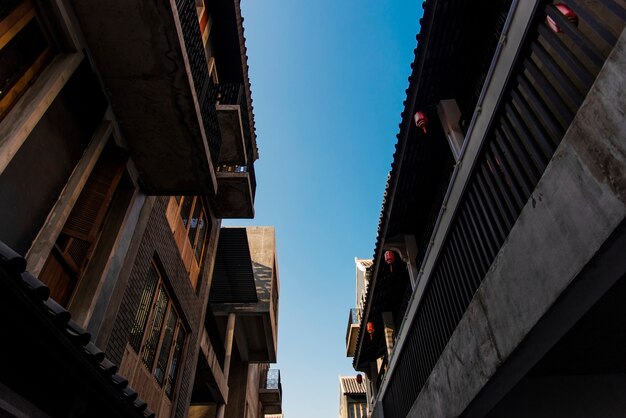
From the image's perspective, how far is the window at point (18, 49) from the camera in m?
4.30

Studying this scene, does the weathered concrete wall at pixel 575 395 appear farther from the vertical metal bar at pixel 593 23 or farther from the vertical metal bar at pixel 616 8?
the vertical metal bar at pixel 616 8

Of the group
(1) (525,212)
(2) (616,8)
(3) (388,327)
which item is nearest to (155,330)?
(3) (388,327)

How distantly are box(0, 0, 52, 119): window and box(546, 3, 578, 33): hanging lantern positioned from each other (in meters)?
5.42

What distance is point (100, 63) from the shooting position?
18.9ft

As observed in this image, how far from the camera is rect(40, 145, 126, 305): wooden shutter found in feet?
17.8

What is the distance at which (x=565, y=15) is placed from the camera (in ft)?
11.6

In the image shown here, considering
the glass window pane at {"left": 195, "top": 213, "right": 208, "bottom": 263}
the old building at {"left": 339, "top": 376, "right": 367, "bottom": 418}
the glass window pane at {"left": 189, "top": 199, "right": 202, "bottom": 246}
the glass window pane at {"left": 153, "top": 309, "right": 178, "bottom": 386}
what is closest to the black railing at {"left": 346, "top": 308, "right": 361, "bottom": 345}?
the glass window pane at {"left": 195, "top": 213, "right": 208, "bottom": 263}

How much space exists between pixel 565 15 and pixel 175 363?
978 cm

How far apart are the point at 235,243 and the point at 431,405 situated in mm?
10435

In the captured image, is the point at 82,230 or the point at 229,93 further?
the point at 229,93

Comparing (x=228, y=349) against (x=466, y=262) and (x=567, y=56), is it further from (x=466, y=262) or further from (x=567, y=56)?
(x=567, y=56)

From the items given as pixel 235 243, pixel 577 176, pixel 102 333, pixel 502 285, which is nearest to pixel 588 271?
pixel 577 176

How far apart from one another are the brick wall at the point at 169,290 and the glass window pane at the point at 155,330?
334 mm

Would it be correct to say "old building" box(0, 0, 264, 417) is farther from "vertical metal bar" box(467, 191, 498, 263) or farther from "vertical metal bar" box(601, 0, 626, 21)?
"vertical metal bar" box(601, 0, 626, 21)
